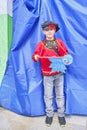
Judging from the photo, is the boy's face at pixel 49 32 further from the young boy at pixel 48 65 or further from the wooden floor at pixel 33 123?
the wooden floor at pixel 33 123

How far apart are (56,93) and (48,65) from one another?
392mm

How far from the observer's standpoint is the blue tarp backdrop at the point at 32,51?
3.22 meters

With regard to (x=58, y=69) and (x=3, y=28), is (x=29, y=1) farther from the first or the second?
(x=58, y=69)

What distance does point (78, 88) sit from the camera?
3.24 meters

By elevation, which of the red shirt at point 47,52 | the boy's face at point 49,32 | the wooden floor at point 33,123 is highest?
the boy's face at point 49,32

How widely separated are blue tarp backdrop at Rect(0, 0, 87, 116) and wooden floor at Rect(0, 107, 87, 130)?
0.26 feet

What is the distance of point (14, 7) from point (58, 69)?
1167 millimetres

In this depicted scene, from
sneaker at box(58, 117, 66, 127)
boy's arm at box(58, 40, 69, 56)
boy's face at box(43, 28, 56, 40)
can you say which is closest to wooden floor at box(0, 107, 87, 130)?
sneaker at box(58, 117, 66, 127)

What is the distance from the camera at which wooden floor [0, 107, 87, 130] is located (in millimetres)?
3045

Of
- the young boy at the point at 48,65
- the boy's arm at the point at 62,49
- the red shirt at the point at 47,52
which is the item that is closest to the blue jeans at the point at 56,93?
the young boy at the point at 48,65

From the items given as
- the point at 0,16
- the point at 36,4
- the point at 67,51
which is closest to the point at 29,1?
the point at 36,4

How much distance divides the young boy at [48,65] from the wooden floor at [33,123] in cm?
7

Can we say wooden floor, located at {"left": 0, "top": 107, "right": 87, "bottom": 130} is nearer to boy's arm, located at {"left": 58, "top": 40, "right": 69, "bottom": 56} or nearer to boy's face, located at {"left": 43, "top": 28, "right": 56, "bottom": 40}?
boy's arm, located at {"left": 58, "top": 40, "right": 69, "bottom": 56}

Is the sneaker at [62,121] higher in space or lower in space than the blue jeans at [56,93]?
lower
